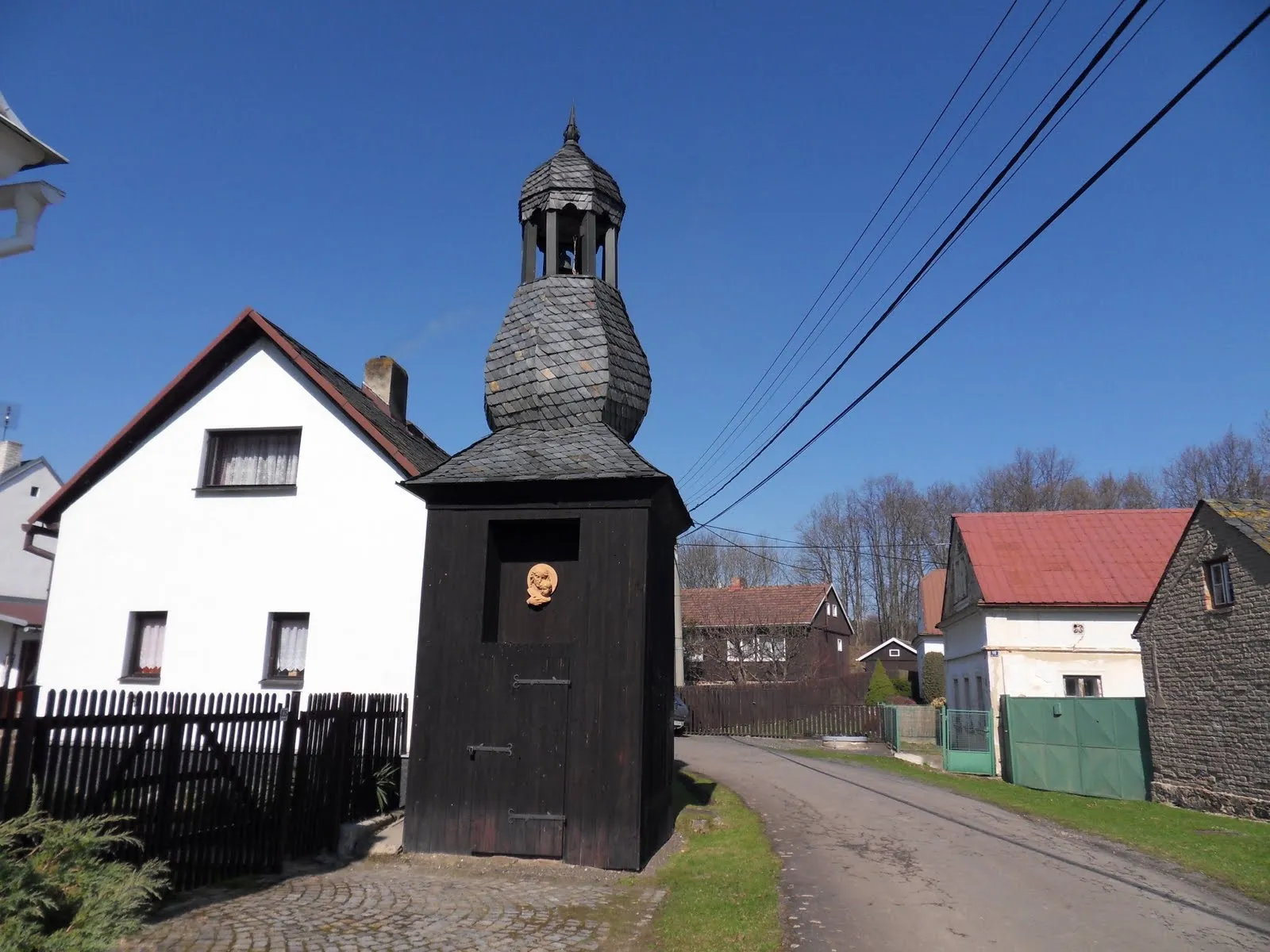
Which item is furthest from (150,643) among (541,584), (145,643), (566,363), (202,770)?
(566,363)

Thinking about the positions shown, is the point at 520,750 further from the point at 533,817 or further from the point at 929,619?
the point at 929,619

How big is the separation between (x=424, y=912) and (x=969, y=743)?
58.2 feet

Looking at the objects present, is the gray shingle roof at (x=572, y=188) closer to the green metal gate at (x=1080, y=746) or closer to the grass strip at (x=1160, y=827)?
the grass strip at (x=1160, y=827)

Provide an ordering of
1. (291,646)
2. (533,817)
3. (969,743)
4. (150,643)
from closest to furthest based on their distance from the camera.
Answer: (533,817), (291,646), (150,643), (969,743)

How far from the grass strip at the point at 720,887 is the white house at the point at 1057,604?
39.3ft

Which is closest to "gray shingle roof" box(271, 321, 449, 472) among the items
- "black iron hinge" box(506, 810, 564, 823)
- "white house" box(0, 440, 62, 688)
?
"black iron hinge" box(506, 810, 564, 823)

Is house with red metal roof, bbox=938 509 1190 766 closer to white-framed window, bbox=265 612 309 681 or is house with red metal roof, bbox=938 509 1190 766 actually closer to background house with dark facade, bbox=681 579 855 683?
background house with dark facade, bbox=681 579 855 683

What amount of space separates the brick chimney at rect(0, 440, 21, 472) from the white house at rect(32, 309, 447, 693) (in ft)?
73.2

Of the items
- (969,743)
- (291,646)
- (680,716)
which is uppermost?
(291,646)

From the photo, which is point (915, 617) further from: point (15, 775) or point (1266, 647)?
point (15, 775)

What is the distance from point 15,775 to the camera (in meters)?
6.29

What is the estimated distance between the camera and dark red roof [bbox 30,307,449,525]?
14039 mm

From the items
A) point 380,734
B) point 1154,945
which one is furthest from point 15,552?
point 1154,945

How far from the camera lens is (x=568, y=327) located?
11.5m
